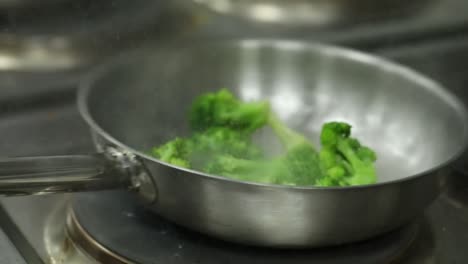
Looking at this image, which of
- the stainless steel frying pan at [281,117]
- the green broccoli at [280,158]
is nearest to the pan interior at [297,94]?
the stainless steel frying pan at [281,117]

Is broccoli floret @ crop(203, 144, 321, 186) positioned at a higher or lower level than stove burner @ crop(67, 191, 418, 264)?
higher

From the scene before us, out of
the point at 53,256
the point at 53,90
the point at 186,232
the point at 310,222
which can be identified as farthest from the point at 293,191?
the point at 53,90

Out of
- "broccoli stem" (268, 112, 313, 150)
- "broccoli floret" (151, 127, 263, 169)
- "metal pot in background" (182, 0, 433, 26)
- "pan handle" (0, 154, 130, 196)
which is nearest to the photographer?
"pan handle" (0, 154, 130, 196)

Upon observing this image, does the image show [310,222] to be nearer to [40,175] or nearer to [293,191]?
[293,191]

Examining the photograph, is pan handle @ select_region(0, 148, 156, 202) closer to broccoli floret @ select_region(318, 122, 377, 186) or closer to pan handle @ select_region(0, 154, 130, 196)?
pan handle @ select_region(0, 154, 130, 196)

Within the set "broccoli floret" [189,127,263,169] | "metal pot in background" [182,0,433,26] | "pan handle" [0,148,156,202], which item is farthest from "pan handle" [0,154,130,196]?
"metal pot in background" [182,0,433,26]

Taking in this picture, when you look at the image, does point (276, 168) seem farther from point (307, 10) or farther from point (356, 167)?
point (307, 10)

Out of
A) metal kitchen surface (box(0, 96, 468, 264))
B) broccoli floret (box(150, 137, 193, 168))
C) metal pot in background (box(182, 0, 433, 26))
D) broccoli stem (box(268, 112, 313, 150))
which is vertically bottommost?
metal kitchen surface (box(0, 96, 468, 264))
